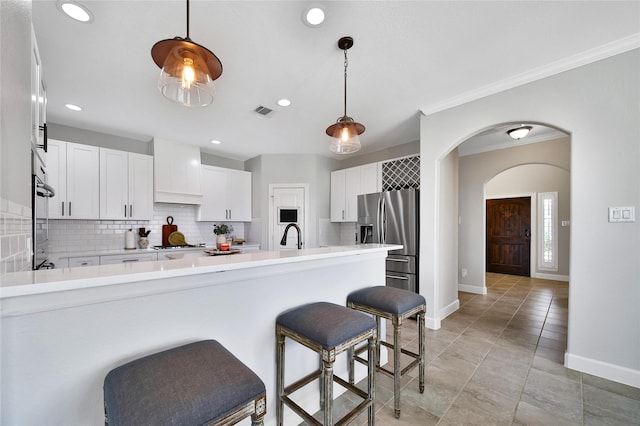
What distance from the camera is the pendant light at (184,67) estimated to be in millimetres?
1169

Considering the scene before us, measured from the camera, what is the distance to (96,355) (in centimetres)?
92

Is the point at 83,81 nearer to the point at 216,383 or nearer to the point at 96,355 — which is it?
the point at 96,355

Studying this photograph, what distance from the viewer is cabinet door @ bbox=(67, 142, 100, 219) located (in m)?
3.31

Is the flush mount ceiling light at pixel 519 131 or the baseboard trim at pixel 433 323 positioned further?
the flush mount ceiling light at pixel 519 131

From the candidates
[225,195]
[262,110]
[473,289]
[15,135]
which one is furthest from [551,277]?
[15,135]

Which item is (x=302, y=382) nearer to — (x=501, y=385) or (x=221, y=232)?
(x=501, y=385)

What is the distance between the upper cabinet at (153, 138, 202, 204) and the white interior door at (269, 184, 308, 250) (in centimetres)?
133

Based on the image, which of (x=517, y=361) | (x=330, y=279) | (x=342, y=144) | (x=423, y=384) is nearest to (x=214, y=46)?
(x=342, y=144)

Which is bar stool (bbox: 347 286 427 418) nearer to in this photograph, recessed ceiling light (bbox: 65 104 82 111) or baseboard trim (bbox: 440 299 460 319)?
baseboard trim (bbox: 440 299 460 319)

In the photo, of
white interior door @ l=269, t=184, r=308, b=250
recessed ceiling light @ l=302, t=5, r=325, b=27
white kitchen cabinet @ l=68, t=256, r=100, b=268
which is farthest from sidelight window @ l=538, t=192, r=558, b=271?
white kitchen cabinet @ l=68, t=256, r=100, b=268

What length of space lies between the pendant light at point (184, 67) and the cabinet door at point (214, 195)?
3382mm

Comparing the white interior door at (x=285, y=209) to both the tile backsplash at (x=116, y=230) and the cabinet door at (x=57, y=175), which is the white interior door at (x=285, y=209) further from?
the cabinet door at (x=57, y=175)

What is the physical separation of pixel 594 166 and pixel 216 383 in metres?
3.04

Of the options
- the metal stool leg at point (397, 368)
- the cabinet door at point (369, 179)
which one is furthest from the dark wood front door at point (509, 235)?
the metal stool leg at point (397, 368)
